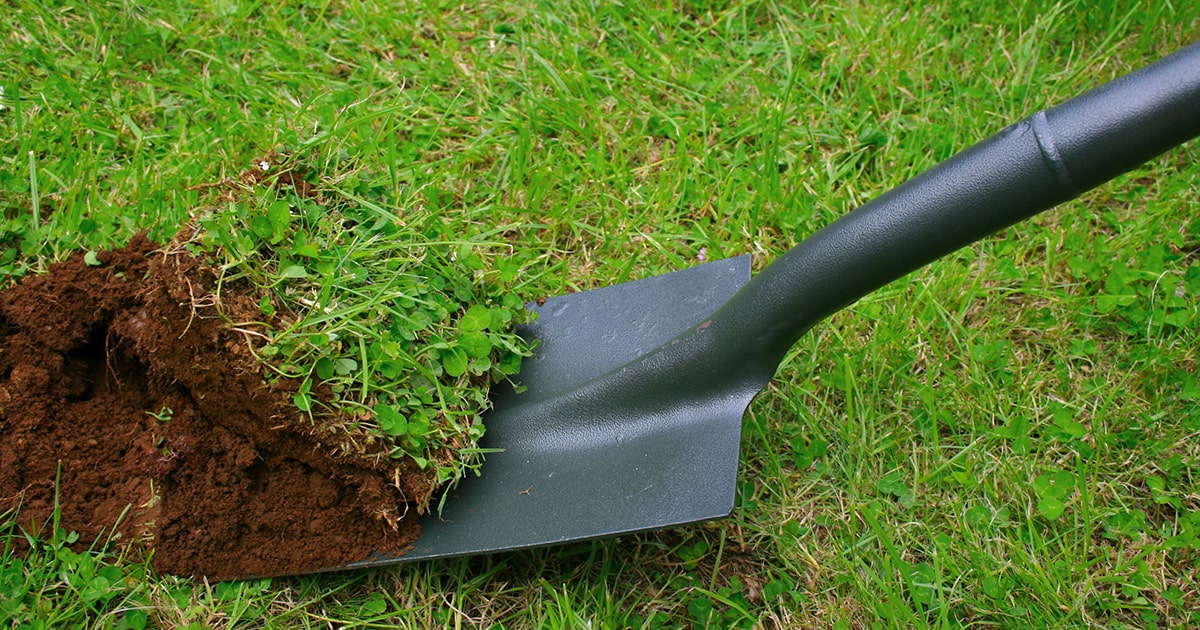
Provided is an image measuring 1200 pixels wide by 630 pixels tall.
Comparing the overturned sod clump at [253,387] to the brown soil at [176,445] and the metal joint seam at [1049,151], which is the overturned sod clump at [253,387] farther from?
the metal joint seam at [1049,151]

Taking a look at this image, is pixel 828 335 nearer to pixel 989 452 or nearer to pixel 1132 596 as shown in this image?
pixel 989 452

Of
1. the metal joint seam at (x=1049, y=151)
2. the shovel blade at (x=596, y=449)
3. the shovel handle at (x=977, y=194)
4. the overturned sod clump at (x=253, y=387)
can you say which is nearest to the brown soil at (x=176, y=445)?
the overturned sod clump at (x=253, y=387)

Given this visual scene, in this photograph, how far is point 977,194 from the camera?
141 centimetres

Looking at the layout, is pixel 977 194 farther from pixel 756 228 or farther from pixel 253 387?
pixel 253 387

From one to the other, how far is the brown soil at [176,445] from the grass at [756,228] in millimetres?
92

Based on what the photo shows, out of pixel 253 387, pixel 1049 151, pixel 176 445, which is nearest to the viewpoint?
pixel 1049 151

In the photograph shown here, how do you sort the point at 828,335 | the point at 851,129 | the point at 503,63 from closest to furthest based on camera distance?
the point at 828,335 < the point at 851,129 < the point at 503,63

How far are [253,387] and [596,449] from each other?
2.09 feet

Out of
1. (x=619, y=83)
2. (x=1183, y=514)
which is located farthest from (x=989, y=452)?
(x=619, y=83)

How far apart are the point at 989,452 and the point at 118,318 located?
5.93 ft

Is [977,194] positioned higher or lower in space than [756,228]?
higher

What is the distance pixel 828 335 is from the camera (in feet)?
7.29

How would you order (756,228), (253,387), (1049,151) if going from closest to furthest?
1. (1049,151)
2. (253,387)
3. (756,228)

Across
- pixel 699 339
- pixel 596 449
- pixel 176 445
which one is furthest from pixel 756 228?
pixel 176 445
